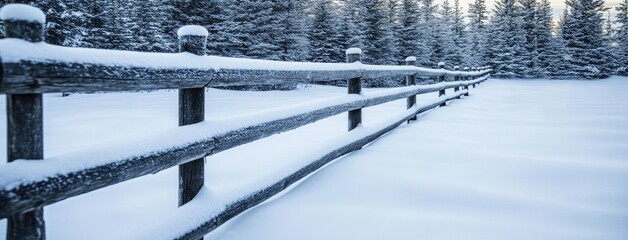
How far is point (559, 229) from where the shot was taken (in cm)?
214

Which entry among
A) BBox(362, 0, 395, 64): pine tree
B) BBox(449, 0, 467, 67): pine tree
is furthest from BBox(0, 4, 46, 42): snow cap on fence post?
BBox(449, 0, 467, 67): pine tree

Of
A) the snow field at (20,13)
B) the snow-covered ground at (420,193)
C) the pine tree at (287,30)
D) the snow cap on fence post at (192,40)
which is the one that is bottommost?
the snow-covered ground at (420,193)

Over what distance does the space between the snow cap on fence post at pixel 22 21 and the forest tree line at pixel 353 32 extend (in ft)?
55.5

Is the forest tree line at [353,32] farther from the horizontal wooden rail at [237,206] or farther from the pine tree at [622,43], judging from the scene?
the horizontal wooden rail at [237,206]

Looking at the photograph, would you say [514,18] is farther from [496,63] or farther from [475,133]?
[475,133]

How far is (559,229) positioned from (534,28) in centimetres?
4417

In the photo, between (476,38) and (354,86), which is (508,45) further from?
(354,86)

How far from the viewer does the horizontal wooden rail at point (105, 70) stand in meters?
1.10

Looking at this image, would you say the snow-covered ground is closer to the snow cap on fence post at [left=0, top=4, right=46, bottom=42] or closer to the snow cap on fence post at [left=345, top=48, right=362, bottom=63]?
the snow cap on fence post at [left=0, top=4, right=46, bottom=42]

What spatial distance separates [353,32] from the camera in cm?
2519

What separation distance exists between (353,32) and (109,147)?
24851 mm

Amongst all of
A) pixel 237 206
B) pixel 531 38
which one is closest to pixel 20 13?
pixel 237 206

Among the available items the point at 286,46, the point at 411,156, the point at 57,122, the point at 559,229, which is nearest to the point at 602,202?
the point at 559,229

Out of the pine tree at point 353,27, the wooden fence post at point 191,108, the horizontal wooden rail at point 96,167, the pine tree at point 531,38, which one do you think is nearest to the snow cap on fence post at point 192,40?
the wooden fence post at point 191,108
